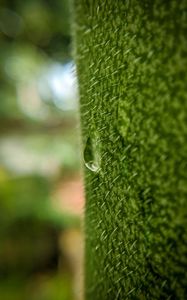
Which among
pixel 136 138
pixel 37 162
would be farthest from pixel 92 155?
pixel 37 162

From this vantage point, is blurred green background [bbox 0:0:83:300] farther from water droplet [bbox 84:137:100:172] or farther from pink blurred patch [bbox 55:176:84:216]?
water droplet [bbox 84:137:100:172]

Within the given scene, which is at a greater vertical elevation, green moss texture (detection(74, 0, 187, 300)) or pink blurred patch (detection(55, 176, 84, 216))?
pink blurred patch (detection(55, 176, 84, 216))

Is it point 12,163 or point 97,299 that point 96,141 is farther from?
point 12,163

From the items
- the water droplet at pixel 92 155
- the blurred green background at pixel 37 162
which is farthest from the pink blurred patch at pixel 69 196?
the water droplet at pixel 92 155

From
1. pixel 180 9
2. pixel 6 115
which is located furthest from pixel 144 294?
pixel 6 115

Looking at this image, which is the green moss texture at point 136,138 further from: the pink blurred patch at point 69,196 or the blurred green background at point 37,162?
the pink blurred patch at point 69,196

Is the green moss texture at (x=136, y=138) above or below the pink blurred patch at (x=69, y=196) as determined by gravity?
below

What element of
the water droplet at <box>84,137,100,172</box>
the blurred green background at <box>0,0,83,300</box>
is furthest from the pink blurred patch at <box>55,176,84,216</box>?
the water droplet at <box>84,137,100,172</box>
